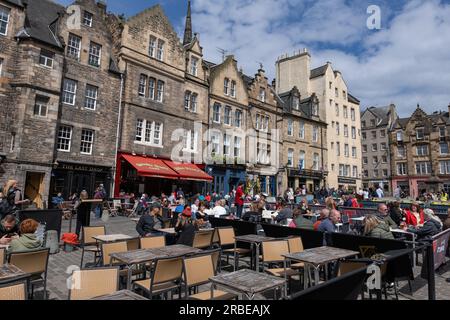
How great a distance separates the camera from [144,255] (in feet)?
17.7

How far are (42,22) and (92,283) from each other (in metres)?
20.2

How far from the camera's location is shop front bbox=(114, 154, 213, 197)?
2006 cm

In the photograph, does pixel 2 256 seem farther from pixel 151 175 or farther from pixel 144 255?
pixel 151 175

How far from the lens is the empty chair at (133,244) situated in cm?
627

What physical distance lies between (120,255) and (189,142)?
20.0 metres

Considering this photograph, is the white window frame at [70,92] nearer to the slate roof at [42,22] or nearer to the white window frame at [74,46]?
the white window frame at [74,46]

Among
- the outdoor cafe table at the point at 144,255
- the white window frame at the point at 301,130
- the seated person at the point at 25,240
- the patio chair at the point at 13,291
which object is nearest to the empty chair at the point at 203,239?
the outdoor cafe table at the point at 144,255

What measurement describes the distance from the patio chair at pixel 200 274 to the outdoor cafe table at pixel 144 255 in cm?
58
